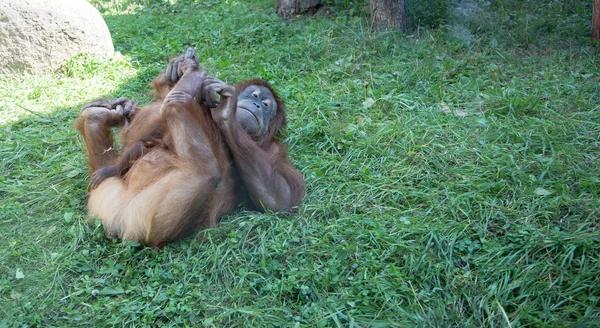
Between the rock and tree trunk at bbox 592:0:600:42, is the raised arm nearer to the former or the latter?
the rock

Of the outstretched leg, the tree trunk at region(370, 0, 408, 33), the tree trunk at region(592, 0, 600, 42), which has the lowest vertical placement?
the tree trunk at region(592, 0, 600, 42)

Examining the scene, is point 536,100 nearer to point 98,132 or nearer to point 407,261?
point 407,261

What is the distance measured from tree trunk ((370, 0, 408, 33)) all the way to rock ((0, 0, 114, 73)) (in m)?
2.52

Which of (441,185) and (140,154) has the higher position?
(140,154)

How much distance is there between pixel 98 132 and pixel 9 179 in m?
0.69

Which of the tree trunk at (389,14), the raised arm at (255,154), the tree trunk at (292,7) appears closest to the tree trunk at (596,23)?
the tree trunk at (389,14)

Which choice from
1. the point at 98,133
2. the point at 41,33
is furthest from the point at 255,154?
the point at 41,33

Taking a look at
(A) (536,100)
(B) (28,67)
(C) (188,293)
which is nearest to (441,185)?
(A) (536,100)

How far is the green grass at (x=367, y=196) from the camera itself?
257cm

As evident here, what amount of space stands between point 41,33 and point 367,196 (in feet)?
10.5

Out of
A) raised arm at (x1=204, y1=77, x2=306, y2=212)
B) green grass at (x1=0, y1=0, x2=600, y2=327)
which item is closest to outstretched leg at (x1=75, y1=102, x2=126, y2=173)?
green grass at (x1=0, y1=0, x2=600, y2=327)

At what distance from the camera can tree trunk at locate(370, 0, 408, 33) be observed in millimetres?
5520

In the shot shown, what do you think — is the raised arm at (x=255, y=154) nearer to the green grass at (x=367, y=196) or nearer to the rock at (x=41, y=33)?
the green grass at (x=367, y=196)

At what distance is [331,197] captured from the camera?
11.0 ft
